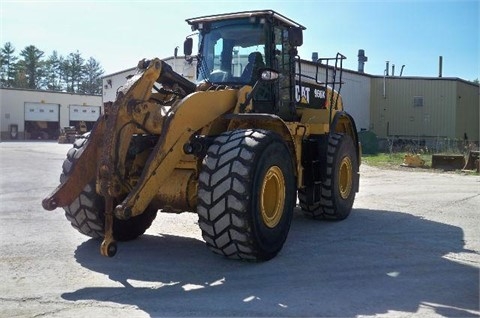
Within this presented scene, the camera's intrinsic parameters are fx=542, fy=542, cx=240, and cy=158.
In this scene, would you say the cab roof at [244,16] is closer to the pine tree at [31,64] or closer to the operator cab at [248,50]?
the operator cab at [248,50]

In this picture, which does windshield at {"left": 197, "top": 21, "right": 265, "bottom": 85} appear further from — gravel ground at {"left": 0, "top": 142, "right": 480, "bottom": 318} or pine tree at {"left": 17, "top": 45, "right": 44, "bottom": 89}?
pine tree at {"left": 17, "top": 45, "right": 44, "bottom": 89}

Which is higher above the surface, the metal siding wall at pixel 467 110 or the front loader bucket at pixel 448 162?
the metal siding wall at pixel 467 110

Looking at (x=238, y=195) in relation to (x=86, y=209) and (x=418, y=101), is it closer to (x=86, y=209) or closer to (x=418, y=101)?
(x=86, y=209)

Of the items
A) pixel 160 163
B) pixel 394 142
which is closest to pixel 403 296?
pixel 160 163

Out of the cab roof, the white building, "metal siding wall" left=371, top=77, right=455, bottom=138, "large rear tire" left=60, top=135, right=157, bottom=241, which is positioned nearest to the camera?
"large rear tire" left=60, top=135, right=157, bottom=241

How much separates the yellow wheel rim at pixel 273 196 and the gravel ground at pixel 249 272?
1.61ft

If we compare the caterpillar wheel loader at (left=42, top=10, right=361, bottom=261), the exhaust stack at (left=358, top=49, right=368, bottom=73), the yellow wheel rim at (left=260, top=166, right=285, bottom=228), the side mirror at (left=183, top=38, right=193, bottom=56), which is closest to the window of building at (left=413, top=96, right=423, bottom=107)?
the exhaust stack at (left=358, top=49, right=368, bottom=73)

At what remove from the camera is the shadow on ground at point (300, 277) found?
4.72 metres

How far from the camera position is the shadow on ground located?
4719mm

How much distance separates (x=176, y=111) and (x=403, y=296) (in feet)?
9.55

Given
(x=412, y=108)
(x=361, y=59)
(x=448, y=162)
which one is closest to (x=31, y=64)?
(x=361, y=59)

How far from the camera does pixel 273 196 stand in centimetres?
646

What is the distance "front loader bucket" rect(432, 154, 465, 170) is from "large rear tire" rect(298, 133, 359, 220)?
13.0 m

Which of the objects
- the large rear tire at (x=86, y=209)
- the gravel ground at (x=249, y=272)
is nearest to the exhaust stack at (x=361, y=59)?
the gravel ground at (x=249, y=272)
